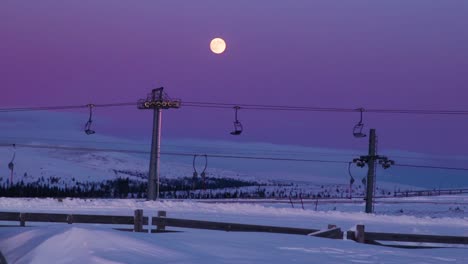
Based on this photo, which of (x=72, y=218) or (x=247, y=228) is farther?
(x=72, y=218)

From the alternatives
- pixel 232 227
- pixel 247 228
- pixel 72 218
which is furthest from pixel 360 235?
pixel 72 218

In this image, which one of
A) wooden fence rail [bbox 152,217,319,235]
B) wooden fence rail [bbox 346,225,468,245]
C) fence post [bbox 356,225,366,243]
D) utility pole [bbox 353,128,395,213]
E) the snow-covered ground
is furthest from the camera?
utility pole [bbox 353,128,395,213]

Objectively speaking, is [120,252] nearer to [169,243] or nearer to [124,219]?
[169,243]

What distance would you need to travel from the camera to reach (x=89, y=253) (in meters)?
12.6

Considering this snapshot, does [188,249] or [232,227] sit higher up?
[232,227]

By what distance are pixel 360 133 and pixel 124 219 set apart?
69.5ft

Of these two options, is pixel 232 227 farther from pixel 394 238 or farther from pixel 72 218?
pixel 72 218

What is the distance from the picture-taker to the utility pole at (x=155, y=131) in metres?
44.5

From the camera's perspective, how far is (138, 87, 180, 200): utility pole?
146ft

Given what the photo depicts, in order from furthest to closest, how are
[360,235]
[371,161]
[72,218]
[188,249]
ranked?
[371,161]
[72,218]
[360,235]
[188,249]

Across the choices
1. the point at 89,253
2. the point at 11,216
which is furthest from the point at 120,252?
the point at 11,216

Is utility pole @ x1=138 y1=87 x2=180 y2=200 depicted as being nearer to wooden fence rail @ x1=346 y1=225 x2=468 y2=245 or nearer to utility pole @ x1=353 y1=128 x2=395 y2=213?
utility pole @ x1=353 y1=128 x2=395 y2=213

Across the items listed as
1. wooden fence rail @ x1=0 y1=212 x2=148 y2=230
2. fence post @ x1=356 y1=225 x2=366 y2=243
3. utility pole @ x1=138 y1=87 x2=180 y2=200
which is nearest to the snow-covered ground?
fence post @ x1=356 y1=225 x2=366 y2=243

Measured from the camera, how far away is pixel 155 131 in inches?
1780
